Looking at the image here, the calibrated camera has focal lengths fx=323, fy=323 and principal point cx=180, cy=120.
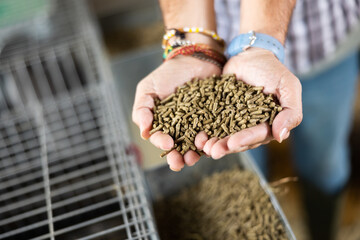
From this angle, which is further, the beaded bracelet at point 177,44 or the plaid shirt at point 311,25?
the plaid shirt at point 311,25

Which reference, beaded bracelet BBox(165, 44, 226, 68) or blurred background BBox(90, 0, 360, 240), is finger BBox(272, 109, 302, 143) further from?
blurred background BBox(90, 0, 360, 240)

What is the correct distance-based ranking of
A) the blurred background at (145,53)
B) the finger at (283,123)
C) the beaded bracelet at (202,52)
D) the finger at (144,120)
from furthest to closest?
the blurred background at (145,53)
the beaded bracelet at (202,52)
the finger at (144,120)
the finger at (283,123)

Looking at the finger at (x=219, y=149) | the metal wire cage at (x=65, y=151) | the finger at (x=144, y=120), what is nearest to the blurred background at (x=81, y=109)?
the metal wire cage at (x=65, y=151)

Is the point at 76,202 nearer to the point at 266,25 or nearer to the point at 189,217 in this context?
the point at 189,217

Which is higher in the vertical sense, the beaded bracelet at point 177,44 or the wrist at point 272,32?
the beaded bracelet at point 177,44

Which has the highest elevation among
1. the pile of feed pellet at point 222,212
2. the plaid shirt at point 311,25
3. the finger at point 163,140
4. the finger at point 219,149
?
the plaid shirt at point 311,25

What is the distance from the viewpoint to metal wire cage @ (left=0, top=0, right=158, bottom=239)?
808 millimetres

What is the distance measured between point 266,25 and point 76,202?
0.69 meters

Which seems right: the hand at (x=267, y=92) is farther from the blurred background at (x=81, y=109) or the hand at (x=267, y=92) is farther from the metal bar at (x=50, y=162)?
the metal bar at (x=50, y=162)

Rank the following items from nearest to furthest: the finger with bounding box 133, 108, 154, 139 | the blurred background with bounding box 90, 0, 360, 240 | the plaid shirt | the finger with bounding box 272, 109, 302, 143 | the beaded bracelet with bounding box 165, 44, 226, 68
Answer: the finger with bounding box 272, 109, 302, 143, the finger with bounding box 133, 108, 154, 139, the beaded bracelet with bounding box 165, 44, 226, 68, the plaid shirt, the blurred background with bounding box 90, 0, 360, 240

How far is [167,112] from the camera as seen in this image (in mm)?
739

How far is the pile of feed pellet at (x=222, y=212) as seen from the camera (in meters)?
0.72

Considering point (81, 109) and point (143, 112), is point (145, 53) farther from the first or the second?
point (143, 112)

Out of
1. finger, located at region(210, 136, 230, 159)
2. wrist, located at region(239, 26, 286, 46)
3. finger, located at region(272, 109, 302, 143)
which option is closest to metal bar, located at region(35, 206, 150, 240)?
finger, located at region(210, 136, 230, 159)
